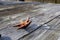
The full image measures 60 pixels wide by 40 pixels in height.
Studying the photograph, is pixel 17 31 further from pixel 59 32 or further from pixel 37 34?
pixel 59 32

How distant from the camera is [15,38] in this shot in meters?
0.87

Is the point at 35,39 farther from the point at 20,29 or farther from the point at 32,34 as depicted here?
the point at 20,29

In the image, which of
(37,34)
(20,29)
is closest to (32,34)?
(37,34)

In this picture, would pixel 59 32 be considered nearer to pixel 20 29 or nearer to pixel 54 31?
pixel 54 31

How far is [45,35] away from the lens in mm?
927

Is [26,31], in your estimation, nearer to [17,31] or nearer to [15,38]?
[17,31]

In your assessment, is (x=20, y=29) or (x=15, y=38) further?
(x=20, y=29)

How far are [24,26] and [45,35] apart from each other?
205 mm

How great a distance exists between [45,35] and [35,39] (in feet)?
0.33

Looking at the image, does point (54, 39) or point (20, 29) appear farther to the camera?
point (20, 29)

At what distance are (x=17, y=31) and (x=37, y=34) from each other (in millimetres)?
144

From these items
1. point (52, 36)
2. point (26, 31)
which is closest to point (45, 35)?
point (52, 36)

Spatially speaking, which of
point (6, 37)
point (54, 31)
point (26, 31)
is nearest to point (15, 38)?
point (6, 37)

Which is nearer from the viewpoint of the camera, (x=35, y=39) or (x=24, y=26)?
→ (x=35, y=39)
